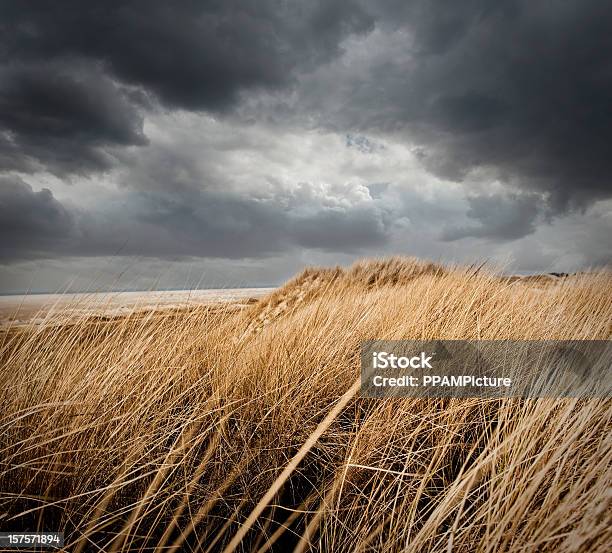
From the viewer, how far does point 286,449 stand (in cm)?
167

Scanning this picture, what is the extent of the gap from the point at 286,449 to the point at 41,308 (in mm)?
2033

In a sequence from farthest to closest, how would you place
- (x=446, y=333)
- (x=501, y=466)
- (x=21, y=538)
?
(x=446, y=333) → (x=501, y=466) → (x=21, y=538)

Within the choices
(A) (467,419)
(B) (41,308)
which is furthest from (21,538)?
(A) (467,419)

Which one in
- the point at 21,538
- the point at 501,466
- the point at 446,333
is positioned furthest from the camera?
the point at 446,333

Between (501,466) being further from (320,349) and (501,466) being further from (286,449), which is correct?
(320,349)

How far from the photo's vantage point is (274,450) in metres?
1.62

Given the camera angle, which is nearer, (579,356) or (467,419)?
(467,419)

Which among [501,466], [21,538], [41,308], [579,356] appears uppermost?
[579,356]

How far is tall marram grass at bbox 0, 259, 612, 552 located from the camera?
116 cm

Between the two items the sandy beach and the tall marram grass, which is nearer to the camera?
the tall marram grass

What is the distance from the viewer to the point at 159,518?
1.31m

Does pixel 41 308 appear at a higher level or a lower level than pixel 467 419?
higher

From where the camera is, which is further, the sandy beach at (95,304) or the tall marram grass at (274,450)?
the sandy beach at (95,304)

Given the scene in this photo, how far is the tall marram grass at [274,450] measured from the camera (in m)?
1.16
